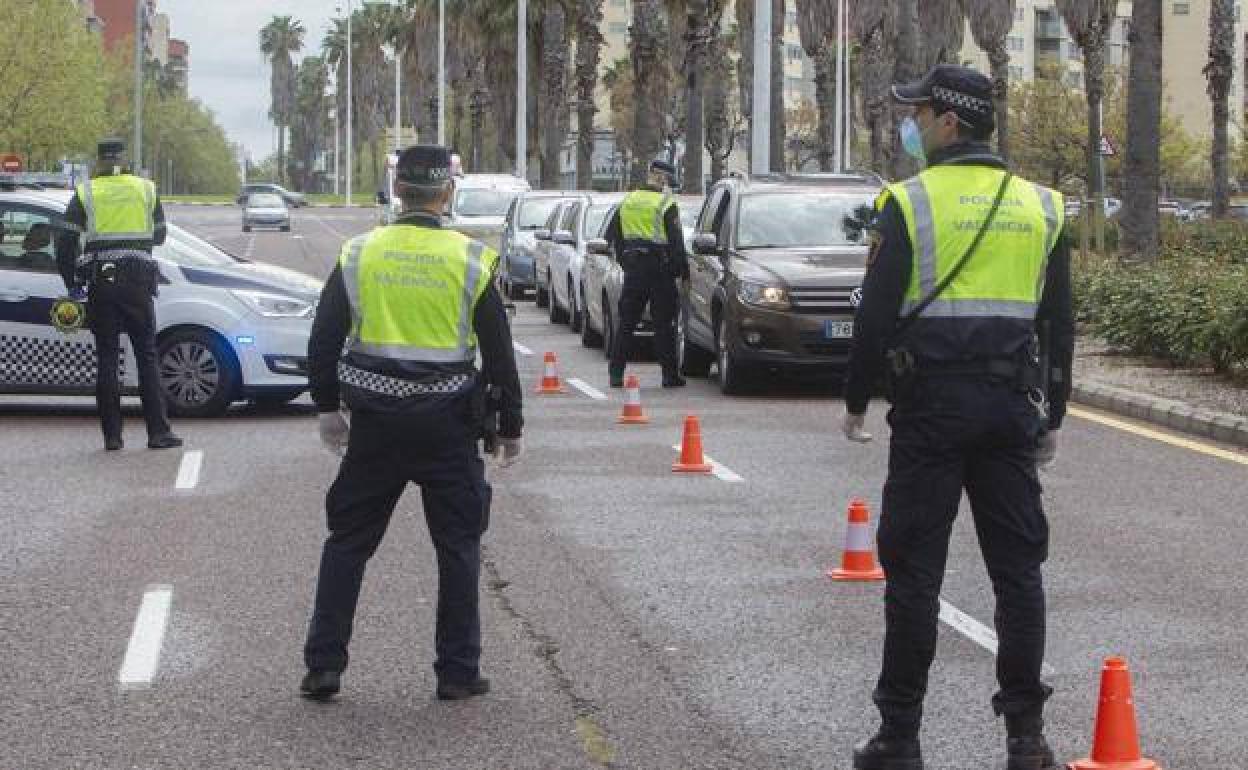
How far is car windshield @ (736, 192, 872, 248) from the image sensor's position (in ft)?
66.0

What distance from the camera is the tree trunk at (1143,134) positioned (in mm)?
25656

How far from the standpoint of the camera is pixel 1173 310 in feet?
63.7

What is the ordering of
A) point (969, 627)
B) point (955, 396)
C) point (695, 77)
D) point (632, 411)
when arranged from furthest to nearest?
point (695, 77) < point (632, 411) < point (969, 627) < point (955, 396)

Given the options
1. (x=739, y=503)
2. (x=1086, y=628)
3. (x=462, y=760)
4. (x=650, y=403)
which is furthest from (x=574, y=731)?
(x=650, y=403)

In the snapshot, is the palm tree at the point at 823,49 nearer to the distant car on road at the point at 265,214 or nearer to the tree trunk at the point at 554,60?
the tree trunk at the point at 554,60

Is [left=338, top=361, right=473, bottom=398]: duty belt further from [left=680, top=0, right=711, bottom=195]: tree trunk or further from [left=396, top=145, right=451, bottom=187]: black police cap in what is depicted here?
[left=680, top=0, right=711, bottom=195]: tree trunk

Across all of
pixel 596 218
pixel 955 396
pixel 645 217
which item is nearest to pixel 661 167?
pixel 645 217

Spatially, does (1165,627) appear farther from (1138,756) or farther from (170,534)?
(170,534)

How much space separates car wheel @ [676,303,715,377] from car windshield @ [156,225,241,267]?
189 inches

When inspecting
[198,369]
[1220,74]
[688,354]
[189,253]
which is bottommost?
[688,354]

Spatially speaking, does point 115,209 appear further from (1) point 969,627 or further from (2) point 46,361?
(1) point 969,627

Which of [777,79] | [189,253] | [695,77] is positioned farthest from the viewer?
[777,79]

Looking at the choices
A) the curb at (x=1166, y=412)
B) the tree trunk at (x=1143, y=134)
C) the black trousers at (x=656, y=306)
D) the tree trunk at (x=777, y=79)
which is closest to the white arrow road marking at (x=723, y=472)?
the curb at (x=1166, y=412)

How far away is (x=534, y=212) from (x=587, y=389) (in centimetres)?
1657
